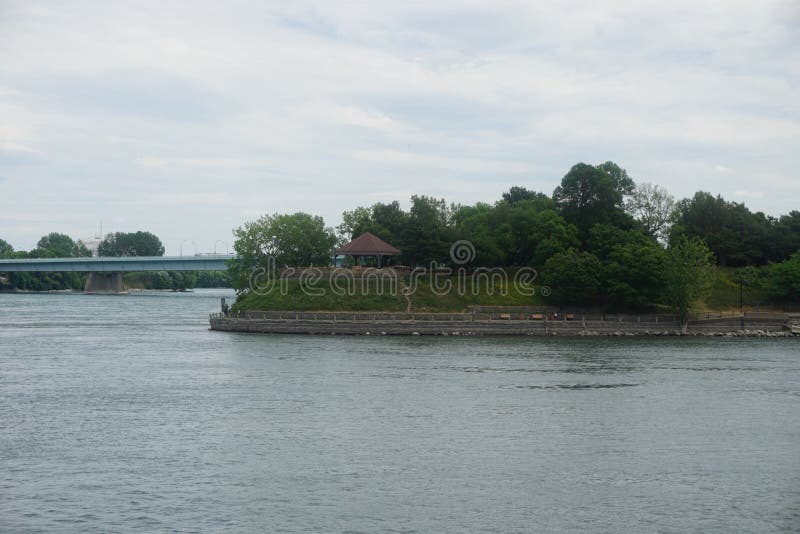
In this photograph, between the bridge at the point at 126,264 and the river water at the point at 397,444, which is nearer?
the river water at the point at 397,444

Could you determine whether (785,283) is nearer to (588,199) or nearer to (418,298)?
(588,199)

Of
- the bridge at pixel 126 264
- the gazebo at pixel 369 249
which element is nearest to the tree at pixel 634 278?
the gazebo at pixel 369 249

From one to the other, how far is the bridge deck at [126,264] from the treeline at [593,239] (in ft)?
146

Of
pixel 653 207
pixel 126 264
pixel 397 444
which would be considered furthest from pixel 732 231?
pixel 126 264

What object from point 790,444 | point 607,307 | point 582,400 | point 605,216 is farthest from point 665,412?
point 605,216

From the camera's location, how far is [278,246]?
432ft

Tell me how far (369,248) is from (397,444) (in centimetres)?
7763

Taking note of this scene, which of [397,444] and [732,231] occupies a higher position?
[732,231]

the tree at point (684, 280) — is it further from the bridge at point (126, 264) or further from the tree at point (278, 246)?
the bridge at point (126, 264)

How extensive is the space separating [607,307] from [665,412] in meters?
60.2

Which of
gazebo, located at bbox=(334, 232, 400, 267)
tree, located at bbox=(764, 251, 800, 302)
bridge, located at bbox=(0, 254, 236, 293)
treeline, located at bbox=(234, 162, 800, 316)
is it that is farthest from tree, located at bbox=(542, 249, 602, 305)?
bridge, located at bbox=(0, 254, 236, 293)

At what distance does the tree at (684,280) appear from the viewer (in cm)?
9656

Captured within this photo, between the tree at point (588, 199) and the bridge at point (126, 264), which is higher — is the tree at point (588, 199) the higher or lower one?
the higher one

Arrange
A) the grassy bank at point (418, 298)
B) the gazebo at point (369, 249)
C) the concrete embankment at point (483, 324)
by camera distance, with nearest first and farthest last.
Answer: the concrete embankment at point (483, 324), the grassy bank at point (418, 298), the gazebo at point (369, 249)
